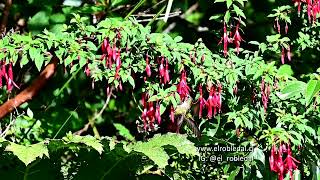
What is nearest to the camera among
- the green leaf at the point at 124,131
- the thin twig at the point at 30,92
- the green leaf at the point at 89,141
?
the green leaf at the point at 89,141

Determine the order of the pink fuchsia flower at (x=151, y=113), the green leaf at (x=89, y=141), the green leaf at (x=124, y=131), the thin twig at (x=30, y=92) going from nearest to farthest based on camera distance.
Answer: the green leaf at (x=89, y=141), the pink fuchsia flower at (x=151, y=113), the thin twig at (x=30, y=92), the green leaf at (x=124, y=131)

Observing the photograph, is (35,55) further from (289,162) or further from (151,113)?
(289,162)

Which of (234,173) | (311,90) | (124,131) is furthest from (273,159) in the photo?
(124,131)

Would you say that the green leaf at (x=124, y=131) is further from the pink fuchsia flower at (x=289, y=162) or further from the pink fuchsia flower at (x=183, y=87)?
the pink fuchsia flower at (x=289, y=162)

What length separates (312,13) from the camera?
6.70 ft

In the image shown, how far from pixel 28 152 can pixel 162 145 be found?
1.44 ft

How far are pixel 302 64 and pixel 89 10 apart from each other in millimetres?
984

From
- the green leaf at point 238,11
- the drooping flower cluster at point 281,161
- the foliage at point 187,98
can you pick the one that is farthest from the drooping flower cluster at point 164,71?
the drooping flower cluster at point 281,161

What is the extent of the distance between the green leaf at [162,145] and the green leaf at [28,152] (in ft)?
0.97

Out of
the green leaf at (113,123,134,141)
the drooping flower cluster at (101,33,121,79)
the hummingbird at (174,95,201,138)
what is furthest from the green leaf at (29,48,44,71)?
the green leaf at (113,123,134,141)

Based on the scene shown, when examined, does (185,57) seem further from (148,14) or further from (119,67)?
(148,14)

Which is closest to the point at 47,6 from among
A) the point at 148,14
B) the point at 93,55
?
the point at 148,14

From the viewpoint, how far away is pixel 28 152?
1710 millimetres

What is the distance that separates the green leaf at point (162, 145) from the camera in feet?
5.86
